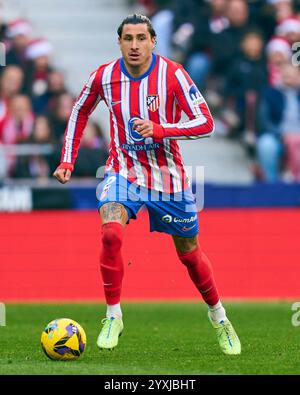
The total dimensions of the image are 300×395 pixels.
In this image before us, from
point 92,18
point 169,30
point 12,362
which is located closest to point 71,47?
point 92,18

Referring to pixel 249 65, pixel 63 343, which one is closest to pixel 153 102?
pixel 63 343

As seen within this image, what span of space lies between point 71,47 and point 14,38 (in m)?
2.19

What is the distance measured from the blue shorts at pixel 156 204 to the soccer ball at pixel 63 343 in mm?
1043

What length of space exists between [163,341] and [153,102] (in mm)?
2271

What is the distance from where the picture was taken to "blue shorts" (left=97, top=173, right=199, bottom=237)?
8.99 meters

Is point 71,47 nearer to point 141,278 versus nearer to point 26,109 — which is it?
point 26,109

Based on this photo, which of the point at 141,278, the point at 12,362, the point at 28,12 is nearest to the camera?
the point at 12,362

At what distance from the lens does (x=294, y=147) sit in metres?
16.4

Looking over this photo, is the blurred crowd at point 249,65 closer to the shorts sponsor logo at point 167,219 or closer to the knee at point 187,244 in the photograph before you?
the knee at point 187,244

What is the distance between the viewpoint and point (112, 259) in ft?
28.9

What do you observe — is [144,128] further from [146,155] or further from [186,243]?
[186,243]

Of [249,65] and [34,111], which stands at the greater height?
[249,65]

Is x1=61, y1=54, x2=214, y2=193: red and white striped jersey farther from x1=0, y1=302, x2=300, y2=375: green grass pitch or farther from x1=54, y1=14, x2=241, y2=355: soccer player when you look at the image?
x1=0, y1=302, x2=300, y2=375: green grass pitch

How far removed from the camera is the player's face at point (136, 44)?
8930 mm
